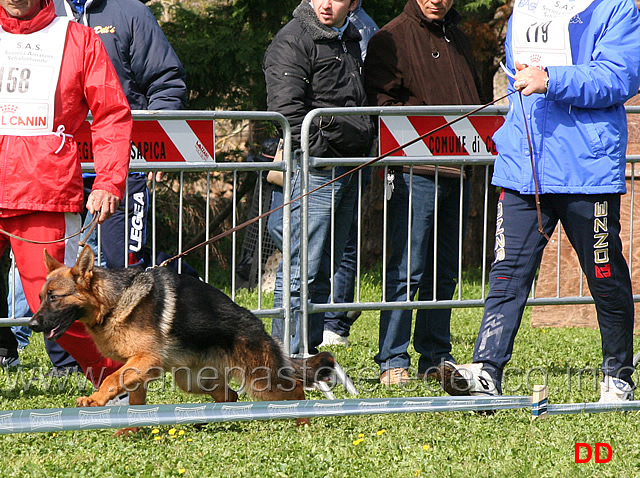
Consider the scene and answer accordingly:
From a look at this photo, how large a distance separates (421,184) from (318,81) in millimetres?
931

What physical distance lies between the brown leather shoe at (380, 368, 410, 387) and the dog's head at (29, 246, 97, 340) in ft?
6.98

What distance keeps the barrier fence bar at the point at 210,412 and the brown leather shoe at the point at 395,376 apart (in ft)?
5.24

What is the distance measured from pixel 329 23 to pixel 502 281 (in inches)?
80.8

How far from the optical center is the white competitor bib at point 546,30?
4395 millimetres

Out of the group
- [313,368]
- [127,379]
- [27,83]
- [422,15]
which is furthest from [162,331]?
[422,15]

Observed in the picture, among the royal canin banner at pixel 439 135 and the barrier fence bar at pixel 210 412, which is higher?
the royal canin banner at pixel 439 135

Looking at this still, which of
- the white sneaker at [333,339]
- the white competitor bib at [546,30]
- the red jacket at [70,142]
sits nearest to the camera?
the red jacket at [70,142]

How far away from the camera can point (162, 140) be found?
5484 millimetres

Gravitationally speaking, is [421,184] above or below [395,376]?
above

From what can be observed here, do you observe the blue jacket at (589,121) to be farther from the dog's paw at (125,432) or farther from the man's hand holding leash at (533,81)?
the dog's paw at (125,432)

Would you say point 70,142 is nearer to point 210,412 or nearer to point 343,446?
point 210,412

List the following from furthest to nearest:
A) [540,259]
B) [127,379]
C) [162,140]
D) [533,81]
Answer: [162,140] → [540,259] → [533,81] → [127,379]

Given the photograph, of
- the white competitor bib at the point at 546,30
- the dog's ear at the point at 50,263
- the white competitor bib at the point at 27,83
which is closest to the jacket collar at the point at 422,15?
the white competitor bib at the point at 546,30

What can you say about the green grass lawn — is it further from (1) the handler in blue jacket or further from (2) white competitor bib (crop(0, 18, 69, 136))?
(2) white competitor bib (crop(0, 18, 69, 136))
